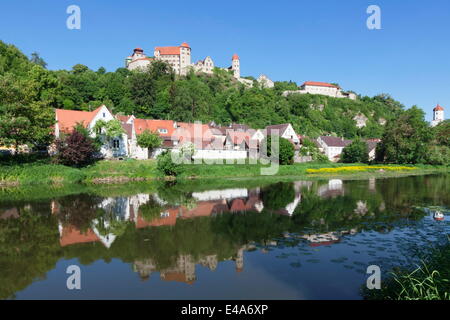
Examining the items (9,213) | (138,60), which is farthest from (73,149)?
(138,60)

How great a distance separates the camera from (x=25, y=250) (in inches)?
488

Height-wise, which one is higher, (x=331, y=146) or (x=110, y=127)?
(x=110, y=127)

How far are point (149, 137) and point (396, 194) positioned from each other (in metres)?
34.3

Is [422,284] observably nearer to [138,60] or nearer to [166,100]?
[166,100]

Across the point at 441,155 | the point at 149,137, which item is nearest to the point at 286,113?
the point at 441,155

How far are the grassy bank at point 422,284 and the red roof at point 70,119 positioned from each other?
144 ft

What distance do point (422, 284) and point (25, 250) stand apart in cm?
1441

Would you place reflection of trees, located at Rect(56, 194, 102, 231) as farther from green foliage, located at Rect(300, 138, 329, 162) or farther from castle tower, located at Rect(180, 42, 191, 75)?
castle tower, located at Rect(180, 42, 191, 75)

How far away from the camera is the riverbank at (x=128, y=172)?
1330 inches

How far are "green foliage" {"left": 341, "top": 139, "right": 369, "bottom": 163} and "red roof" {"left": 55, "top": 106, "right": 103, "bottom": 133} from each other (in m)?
51.6

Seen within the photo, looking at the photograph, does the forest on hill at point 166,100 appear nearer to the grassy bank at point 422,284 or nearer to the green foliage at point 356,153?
the green foliage at point 356,153

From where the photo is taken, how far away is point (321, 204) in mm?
22109

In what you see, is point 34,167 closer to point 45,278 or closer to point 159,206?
point 159,206

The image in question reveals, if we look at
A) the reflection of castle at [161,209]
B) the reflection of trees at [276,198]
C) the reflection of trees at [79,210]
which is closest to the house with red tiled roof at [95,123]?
the reflection of trees at [79,210]
